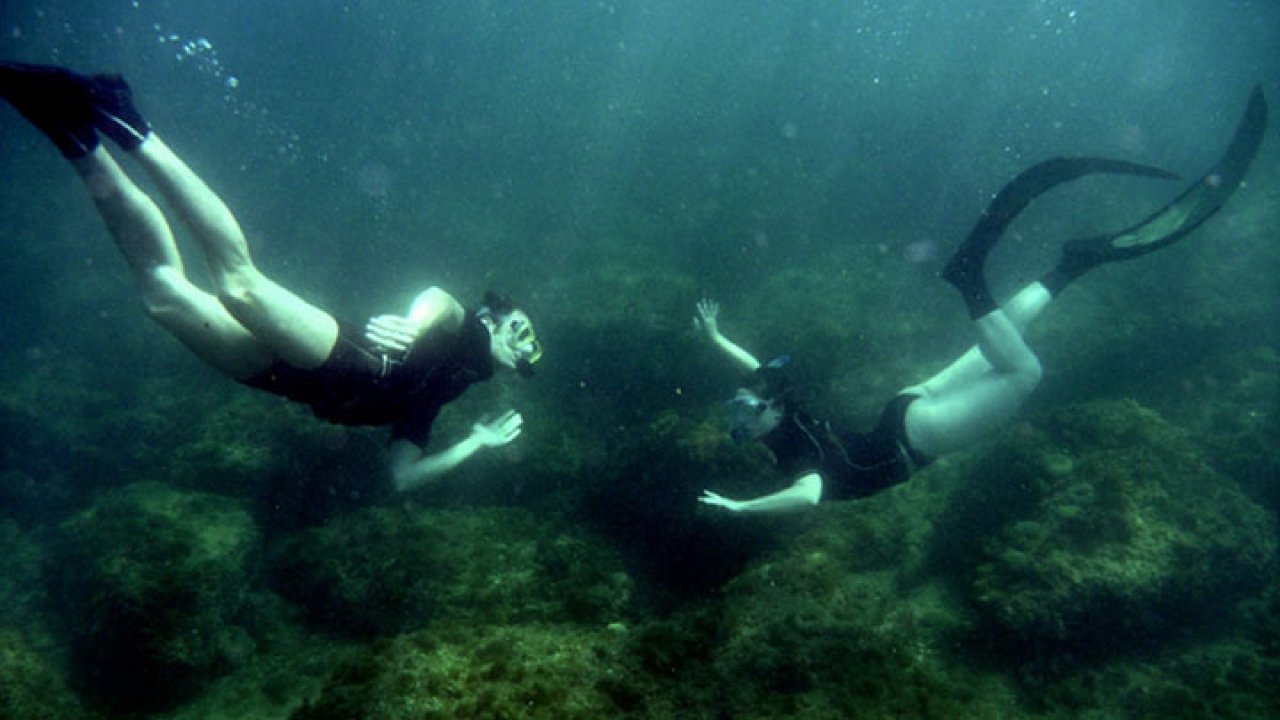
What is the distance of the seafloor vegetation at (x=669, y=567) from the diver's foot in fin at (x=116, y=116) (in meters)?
3.63

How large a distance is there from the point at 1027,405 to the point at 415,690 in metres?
12.6

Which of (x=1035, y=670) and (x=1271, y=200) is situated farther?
(x=1271, y=200)

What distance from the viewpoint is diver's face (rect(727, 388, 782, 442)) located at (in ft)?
19.0

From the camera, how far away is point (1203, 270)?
13492mm

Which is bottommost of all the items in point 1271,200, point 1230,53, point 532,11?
point 1271,200

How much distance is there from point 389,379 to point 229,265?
1234 mm

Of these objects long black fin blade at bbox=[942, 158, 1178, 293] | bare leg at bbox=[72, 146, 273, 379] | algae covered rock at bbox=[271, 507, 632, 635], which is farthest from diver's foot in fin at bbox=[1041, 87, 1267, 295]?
bare leg at bbox=[72, 146, 273, 379]

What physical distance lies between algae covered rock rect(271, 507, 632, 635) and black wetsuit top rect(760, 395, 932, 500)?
7.96 feet

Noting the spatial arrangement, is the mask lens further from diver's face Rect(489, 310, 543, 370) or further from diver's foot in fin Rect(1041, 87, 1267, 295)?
diver's foot in fin Rect(1041, 87, 1267, 295)

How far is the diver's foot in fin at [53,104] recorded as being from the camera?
3518 mm

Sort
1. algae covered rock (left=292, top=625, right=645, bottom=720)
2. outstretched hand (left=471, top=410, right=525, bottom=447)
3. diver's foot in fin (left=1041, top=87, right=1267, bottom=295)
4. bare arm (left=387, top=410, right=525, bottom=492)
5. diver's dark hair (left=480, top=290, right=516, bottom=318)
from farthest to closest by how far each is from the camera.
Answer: diver's foot in fin (left=1041, top=87, right=1267, bottom=295)
diver's dark hair (left=480, top=290, right=516, bottom=318)
outstretched hand (left=471, top=410, right=525, bottom=447)
bare arm (left=387, top=410, right=525, bottom=492)
algae covered rock (left=292, top=625, right=645, bottom=720)

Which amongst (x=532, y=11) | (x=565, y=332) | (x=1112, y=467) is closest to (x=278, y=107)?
(x=532, y=11)

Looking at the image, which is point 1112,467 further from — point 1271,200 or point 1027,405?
point 1271,200

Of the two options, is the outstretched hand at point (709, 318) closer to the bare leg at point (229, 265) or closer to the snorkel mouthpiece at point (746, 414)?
the snorkel mouthpiece at point (746, 414)
